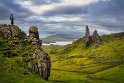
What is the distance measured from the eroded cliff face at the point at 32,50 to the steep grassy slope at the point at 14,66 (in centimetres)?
377

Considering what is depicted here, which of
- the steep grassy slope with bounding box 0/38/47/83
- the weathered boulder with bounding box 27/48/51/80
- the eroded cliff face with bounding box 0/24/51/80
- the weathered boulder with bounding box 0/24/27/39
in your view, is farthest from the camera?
the weathered boulder with bounding box 0/24/27/39

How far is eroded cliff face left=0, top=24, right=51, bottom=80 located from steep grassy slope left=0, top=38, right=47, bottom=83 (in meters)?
3.77

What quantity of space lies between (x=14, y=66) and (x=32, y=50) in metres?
27.8

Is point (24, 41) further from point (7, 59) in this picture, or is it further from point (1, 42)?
point (7, 59)

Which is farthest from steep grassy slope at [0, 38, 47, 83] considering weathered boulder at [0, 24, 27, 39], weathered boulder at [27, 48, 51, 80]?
weathered boulder at [0, 24, 27, 39]

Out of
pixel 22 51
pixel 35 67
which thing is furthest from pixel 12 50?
pixel 35 67

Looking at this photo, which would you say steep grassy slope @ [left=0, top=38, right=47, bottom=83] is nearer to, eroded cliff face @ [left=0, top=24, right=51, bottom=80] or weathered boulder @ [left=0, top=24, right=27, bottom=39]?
eroded cliff face @ [left=0, top=24, right=51, bottom=80]

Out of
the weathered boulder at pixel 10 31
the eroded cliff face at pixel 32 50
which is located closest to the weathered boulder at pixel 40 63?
the eroded cliff face at pixel 32 50

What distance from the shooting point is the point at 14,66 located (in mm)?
155875

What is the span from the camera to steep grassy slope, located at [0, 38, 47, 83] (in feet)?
465

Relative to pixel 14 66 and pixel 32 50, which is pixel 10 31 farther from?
pixel 14 66

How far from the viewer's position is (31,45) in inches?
7525

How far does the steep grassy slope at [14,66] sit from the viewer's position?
141625 millimetres

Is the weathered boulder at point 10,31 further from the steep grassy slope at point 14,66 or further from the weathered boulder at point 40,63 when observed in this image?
the weathered boulder at point 40,63
